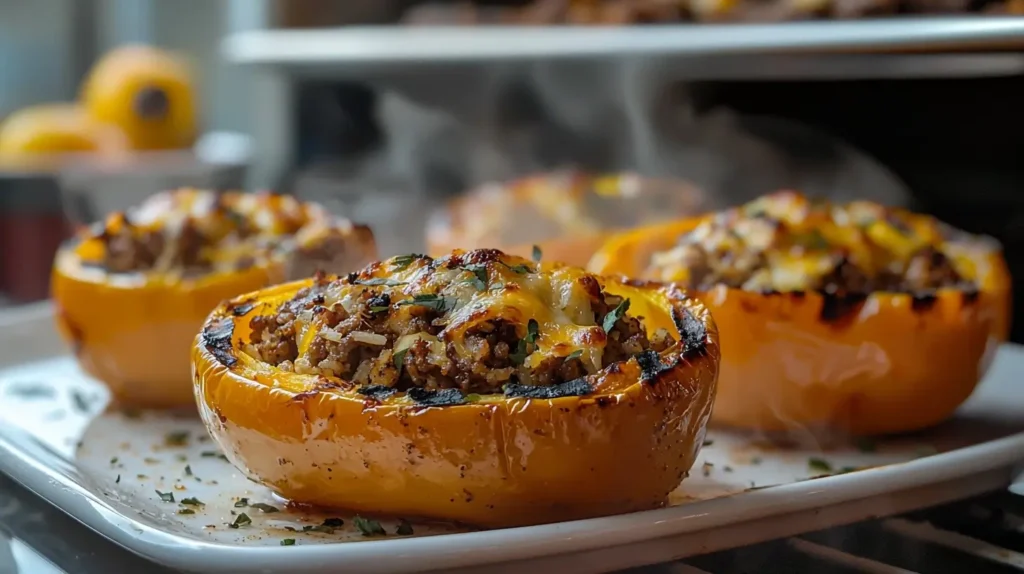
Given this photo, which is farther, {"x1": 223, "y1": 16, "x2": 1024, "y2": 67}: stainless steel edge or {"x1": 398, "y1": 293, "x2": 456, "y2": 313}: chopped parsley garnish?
{"x1": 223, "y1": 16, "x2": 1024, "y2": 67}: stainless steel edge

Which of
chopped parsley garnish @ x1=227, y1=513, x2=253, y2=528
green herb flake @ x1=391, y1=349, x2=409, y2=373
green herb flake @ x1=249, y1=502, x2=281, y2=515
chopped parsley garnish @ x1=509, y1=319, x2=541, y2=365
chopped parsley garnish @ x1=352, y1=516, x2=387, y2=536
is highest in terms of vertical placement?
chopped parsley garnish @ x1=509, y1=319, x2=541, y2=365

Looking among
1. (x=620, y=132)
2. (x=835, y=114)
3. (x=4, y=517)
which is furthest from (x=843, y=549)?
(x=620, y=132)

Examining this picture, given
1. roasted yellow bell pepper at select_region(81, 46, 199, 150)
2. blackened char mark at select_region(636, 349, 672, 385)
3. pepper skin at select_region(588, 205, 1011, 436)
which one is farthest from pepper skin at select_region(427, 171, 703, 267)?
roasted yellow bell pepper at select_region(81, 46, 199, 150)

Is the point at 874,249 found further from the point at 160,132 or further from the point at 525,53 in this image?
the point at 160,132

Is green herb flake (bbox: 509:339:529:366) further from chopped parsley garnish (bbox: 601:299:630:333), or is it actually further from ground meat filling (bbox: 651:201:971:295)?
ground meat filling (bbox: 651:201:971:295)

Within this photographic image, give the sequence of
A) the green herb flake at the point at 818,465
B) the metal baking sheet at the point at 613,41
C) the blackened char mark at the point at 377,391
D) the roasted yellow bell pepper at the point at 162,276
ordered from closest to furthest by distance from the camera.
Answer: the blackened char mark at the point at 377,391
the green herb flake at the point at 818,465
the roasted yellow bell pepper at the point at 162,276
the metal baking sheet at the point at 613,41

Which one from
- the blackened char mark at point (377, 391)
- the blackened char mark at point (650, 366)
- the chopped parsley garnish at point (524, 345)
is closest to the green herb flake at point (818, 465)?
the blackened char mark at point (650, 366)

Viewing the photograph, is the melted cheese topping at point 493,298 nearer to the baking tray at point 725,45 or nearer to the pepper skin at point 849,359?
the pepper skin at point 849,359
